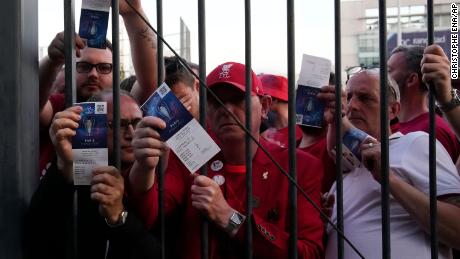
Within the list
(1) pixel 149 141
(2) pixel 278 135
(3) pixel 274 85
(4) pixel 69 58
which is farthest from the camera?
(2) pixel 278 135

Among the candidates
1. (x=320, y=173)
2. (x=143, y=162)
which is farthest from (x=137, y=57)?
(x=320, y=173)

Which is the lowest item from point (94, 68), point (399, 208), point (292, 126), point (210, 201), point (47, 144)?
point (399, 208)

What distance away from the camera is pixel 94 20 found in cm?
168

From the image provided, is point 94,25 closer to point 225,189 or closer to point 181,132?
point 181,132

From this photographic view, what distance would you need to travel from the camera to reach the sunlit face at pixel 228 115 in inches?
79.9

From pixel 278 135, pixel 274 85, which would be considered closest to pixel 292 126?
pixel 274 85

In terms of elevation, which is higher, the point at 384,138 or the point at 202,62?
the point at 202,62

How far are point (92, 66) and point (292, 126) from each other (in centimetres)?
136

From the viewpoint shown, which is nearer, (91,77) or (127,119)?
(127,119)

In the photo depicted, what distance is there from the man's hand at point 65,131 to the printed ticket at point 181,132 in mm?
202

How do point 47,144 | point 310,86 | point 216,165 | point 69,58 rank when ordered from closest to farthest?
1. point 69,58
2. point 310,86
3. point 216,165
4. point 47,144

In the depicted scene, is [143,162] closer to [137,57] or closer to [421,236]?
[137,57]

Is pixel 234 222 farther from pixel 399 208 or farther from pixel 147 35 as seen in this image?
pixel 147 35

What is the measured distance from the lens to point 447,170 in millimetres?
1968
